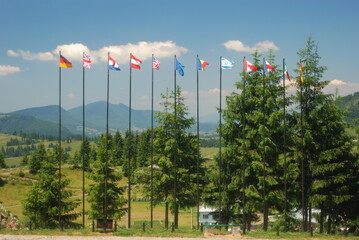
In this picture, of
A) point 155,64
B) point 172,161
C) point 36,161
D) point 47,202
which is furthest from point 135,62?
point 36,161

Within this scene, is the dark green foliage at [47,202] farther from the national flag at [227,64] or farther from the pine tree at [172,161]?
the national flag at [227,64]

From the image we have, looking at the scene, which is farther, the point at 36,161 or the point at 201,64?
the point at 36,161

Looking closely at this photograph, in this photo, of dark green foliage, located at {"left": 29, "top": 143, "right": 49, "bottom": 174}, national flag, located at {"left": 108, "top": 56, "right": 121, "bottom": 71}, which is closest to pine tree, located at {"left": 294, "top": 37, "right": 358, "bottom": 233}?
national flag, located at {"left": 108, "top": 56, "right": 121, "bottom": 71}

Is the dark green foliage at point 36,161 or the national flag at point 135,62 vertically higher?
the national flag at point 135,62

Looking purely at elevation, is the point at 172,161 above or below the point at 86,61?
below

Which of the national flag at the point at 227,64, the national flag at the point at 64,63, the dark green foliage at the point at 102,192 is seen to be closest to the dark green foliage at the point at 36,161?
the dark green foliage at the point at 102,192

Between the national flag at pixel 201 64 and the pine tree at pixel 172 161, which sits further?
the pine tree at pixel 172 161

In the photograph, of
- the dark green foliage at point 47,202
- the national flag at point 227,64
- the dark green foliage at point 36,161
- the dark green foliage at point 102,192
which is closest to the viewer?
the national flag at point 227,64

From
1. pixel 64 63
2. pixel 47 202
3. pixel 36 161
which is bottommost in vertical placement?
pixel 47 202

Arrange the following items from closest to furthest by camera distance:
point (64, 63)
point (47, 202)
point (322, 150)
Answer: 1. point (64, 63)
2. point (322, 150)
3. point (47, 202)

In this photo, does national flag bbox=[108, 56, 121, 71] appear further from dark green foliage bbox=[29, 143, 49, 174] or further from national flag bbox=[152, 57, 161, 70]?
dark green foliage bbox=[29, 143, 49, 174]

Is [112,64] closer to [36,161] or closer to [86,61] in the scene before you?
[86,61]

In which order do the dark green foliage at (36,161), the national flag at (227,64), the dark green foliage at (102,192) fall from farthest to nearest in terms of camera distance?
the dark green foliage at (36,161), the dark green foliage at (102,192), the national flag at (227,64)

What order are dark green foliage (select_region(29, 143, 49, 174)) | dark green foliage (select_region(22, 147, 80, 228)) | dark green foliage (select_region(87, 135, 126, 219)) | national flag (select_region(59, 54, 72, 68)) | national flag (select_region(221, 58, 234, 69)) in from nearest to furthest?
national flag (select_region(59, 54, 72, 68)) → national flag (select_region(221, 58, 234, 69)) → dark green foliage (select_region(87, 135, 126, 219)) → dark green foliage (select_region(22, 147, 80, 228)) → dark green foliage (select_region(29, 143, 49, 174))
